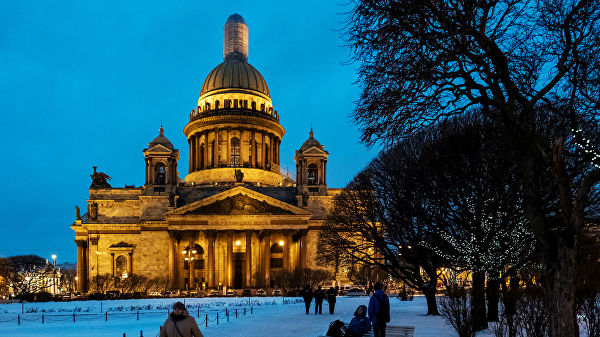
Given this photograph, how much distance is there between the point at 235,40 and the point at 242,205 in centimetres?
3933

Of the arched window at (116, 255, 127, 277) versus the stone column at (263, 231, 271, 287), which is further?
the arched window at (116, 255, 127, 277)

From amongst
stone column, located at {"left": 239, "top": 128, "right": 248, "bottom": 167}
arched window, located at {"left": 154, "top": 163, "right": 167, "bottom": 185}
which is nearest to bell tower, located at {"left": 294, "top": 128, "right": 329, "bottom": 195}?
stone column, located at {"left": 239, "top": 128, "right": 248, "bottom": 167}

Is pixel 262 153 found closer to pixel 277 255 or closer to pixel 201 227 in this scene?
pixel 277 255

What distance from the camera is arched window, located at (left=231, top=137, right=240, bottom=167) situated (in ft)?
289

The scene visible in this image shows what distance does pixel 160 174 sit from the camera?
76.9 meters

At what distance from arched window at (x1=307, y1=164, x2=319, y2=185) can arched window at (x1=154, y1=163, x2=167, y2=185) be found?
18436 millimetres

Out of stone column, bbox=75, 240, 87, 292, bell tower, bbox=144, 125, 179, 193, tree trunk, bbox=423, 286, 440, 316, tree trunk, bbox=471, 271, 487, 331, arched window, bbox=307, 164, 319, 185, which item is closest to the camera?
tree trunk, bbox=471, 271, 487, 331

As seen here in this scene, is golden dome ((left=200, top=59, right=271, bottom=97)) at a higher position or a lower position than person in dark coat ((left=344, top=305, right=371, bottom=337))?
higher

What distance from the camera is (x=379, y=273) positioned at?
2341 inches

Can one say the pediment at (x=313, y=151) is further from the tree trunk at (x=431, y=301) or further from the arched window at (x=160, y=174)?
the tree trunk at (x=431, y=301)

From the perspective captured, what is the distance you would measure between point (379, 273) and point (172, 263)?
25583 mm

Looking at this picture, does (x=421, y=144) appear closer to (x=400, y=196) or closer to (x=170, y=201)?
(x=400, y=196)

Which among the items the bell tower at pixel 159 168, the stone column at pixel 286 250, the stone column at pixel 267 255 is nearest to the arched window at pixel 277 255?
the stone column at pixel 286 250

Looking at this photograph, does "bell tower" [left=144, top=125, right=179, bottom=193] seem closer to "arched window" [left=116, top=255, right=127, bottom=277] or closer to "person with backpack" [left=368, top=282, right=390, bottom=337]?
"arched window" [left=116, top=255, right=127, bottom=277]
